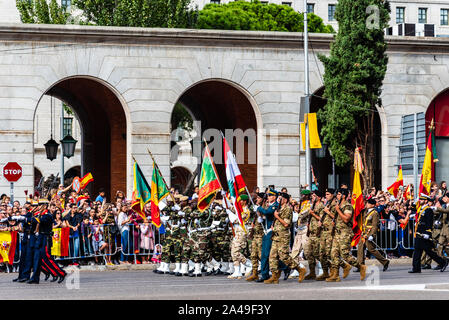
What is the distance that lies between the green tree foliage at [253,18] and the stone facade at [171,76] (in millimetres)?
35763

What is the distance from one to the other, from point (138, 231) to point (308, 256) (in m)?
6.12

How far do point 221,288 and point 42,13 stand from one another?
156ft

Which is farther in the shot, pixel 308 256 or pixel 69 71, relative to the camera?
pixel 69 71

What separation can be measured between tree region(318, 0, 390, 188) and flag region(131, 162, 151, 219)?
10.8 metres

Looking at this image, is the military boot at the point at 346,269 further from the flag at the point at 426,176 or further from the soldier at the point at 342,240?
the flag at the point at 426,176

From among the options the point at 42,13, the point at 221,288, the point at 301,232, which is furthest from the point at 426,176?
the point at 42,13

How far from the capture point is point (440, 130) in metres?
36.6

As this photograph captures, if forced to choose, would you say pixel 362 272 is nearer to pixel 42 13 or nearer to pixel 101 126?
pixel 101 126

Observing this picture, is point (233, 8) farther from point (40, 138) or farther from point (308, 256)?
point (308, 256)

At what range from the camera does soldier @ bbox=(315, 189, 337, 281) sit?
68.1 feet

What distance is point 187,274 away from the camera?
2289 cm

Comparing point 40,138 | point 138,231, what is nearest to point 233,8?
point 40,138

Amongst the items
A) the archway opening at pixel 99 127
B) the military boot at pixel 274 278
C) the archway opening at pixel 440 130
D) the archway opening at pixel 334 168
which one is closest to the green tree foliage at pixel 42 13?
the archway opening at pixel 99 127
